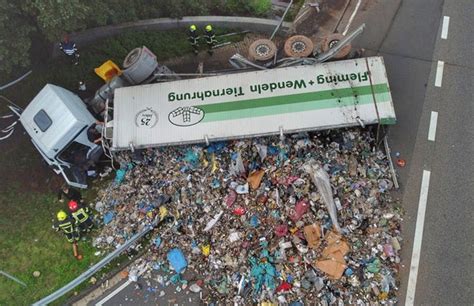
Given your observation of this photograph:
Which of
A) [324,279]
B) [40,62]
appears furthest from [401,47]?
[40,62]

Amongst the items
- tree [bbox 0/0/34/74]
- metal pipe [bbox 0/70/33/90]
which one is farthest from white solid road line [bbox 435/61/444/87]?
metal pipe [bbox 0/70/33/90]

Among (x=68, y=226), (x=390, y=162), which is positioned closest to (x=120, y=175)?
(x=68, y=226)

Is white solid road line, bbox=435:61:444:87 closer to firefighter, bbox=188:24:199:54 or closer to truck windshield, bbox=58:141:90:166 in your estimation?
firefighter, bbox=188:24:199:54

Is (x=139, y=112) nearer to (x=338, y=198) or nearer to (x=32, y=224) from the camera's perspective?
(x=32, y=224)

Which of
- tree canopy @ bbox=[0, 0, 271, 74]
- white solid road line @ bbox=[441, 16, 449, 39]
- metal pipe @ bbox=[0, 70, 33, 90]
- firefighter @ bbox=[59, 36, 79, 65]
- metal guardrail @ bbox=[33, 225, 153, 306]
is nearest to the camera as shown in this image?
tree canopy @ bbox=[0, 0, 271, 74]

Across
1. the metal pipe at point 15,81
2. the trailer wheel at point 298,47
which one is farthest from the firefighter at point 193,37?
the metal pipe at point 15,81
